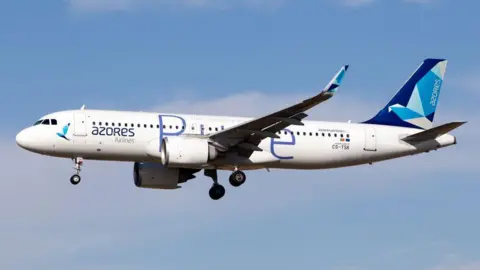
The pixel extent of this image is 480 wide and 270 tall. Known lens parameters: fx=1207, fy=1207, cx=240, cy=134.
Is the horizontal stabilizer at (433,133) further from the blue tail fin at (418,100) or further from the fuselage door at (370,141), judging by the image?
the blue tail fin at (418,100)

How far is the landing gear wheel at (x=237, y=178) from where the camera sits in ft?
195

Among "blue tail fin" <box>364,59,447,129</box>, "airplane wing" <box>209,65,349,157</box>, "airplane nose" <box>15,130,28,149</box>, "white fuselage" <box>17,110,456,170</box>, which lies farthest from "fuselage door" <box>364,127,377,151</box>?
"airplane nose" <box>15,130,28,149</box>

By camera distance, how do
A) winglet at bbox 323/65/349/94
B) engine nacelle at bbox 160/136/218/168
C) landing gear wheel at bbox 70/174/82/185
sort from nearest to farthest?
winglet at bbox 323/65/349/94 < engine nacelle at bbox 160/136/218/168 < landing gear wheel at bbox 70/174/82/185

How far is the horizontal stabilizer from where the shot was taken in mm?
59625

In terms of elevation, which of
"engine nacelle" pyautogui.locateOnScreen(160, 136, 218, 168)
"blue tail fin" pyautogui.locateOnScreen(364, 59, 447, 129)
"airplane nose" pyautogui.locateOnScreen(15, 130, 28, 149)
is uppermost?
"blue tail fin" pyautogui.locateOnScreen(364, 59, 447, 129)

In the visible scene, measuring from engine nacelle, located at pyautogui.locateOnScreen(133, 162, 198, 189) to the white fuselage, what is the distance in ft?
12.6

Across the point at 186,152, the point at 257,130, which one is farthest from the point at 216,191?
the point at 257,130

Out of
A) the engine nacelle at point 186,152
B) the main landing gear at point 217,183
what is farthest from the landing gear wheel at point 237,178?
the engine nacelle at point 186,152

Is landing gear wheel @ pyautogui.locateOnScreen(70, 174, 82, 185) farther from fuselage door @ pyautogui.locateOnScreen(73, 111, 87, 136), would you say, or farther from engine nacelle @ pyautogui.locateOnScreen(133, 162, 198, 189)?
engine nacelle @ pyautogui.locateOnScreen(133, 162, 198, 189)

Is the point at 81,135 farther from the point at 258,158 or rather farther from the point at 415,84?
the point at 415,84

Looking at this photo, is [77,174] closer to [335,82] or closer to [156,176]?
[156,176]

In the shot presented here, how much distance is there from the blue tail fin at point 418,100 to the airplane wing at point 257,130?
833 cm

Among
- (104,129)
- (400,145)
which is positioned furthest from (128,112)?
(400,145)

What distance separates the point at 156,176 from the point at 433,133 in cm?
1434
